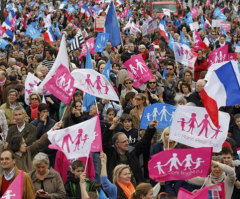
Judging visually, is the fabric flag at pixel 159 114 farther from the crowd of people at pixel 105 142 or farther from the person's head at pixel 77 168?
the person's head at pixel 77 168

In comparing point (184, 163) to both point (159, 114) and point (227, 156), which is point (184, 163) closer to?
point (227, 156)

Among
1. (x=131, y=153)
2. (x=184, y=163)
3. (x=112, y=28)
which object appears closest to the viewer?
(x=184, y=163)

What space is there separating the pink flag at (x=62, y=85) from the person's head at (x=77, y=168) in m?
1.92

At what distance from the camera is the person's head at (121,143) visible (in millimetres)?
8156

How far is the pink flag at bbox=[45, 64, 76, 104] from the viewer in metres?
9.24

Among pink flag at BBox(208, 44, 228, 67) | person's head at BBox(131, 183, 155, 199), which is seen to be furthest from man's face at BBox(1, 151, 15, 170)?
pink flag at BBox(208, 44, 228, 67)

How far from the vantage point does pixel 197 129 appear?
780cm

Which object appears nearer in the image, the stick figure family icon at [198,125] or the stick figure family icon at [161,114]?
the stick figure family icon at [198,125]

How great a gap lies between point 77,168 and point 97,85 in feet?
8.35

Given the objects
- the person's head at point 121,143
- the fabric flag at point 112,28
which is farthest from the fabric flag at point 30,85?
the fabric flag at point 112,28

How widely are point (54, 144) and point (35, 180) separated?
0.58 m

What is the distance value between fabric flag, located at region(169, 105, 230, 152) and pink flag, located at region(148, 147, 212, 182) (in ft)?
1.98

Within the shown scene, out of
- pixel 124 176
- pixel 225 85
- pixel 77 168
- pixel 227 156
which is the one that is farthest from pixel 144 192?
pixel 225 85

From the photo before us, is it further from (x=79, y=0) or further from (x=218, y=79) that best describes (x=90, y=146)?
(x=79, y=0)
